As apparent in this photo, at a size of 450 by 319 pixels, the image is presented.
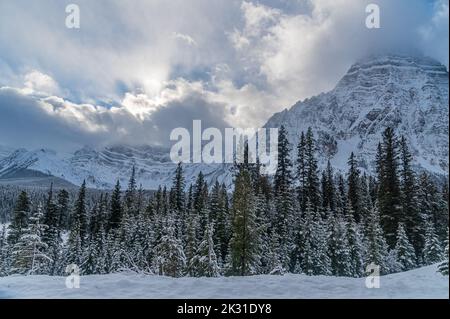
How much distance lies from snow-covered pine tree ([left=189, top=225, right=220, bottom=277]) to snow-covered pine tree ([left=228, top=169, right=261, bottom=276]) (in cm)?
155

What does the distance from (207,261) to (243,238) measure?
3.17 m

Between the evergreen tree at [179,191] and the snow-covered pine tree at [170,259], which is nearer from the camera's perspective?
the snow-covered pine tree at [170,259]

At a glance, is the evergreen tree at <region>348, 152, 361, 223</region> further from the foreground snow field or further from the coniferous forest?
the foreground snow field

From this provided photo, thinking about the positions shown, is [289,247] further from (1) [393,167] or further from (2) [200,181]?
(2) [200,181]

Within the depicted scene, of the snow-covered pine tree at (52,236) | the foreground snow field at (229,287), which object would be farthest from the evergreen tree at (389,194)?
the snow-covered pine tree at (52,236)

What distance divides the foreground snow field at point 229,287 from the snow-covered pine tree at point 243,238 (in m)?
15.4

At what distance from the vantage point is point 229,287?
11234mm

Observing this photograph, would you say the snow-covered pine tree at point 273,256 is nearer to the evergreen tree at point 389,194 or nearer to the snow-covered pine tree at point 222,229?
the snow-covered pine tree at point 222,229

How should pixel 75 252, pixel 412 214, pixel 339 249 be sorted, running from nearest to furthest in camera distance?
pixel 339 249
pixel 412 214
pixel 75 252

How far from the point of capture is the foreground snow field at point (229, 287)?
393 inches

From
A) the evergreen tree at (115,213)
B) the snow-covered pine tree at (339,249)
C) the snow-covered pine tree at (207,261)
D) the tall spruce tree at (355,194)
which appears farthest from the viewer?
the evergreen tree at (115,213)

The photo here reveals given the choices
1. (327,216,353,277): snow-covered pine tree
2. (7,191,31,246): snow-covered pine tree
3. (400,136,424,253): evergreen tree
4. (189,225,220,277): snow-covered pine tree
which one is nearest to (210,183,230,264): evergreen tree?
(189,225,220,277): snow-covered pine tree

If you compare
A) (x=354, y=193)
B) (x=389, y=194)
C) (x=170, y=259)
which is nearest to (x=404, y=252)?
(x=389, y=194)

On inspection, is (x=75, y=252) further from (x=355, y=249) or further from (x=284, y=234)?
(x=355, y=249)
